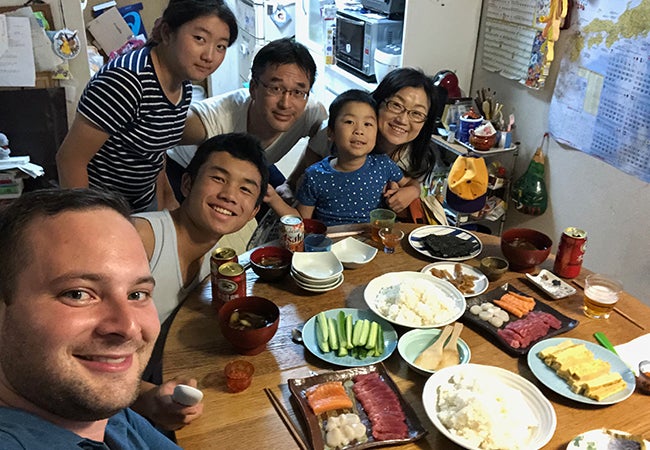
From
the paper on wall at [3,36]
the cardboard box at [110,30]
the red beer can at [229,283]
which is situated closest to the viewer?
the red beer can at [229,283]

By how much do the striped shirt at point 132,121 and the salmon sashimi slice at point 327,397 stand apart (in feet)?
3.98

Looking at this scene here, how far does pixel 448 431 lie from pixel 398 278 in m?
0.61

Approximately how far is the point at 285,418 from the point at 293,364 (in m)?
0.18

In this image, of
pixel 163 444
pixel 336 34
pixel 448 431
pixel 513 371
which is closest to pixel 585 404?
pixel 513 371

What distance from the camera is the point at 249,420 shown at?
1.16m

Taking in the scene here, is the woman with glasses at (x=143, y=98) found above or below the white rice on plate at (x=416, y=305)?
above

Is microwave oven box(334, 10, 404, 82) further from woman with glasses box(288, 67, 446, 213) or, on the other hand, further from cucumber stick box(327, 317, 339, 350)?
cucumber stick box(327, 317, 339, 350)

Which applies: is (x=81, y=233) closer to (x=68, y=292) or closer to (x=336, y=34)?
(x=68, y=292)

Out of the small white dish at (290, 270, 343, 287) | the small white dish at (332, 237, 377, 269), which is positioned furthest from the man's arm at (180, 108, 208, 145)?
the small white dish at (290, 270, 343, 287)

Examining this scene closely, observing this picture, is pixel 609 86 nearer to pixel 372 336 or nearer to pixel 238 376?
pixel 372 336

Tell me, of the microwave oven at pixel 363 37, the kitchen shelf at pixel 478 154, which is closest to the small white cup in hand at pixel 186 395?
the kitchen shelf at pixel 478 154

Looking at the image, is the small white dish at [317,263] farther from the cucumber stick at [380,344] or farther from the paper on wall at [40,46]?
the paper on wall at [40,46]

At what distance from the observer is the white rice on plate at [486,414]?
43.2 inches

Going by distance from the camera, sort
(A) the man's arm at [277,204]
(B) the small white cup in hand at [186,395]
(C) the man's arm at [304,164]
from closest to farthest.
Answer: (B) the small white cup in hand at [186,395] → (A) the man's arm at [277,204] → (C) the man's arm at [304,164]
